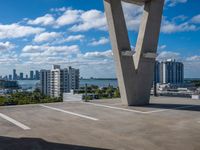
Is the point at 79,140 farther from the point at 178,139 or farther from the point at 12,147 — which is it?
the point at 178,139

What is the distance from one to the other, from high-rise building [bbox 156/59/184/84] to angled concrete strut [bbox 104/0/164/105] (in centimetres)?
2791

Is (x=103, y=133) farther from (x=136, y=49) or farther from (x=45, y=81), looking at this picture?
(x=45, y=81)

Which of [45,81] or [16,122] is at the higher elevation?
[45,81]

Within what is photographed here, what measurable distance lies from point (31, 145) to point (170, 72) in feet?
135

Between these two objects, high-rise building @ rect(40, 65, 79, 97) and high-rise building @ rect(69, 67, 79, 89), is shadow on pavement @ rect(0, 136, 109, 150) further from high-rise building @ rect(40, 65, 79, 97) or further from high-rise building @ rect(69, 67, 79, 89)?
high-rise building @ rect(69, 67, 79, 89)

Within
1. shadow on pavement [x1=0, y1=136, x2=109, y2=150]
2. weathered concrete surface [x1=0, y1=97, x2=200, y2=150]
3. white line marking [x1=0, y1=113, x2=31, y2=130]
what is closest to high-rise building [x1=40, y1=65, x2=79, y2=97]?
white line marking [x1=0, y1=113, x2=31, y2=130]

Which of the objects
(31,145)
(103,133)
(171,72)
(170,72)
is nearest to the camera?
(31,145)

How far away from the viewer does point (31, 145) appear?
591 cm

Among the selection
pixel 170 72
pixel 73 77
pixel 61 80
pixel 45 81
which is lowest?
pixel 45 81

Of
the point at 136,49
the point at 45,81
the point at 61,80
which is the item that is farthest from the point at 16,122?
the point at 45,81

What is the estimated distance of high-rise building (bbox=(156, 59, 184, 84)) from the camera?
42.9m

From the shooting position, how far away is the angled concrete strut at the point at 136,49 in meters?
13.1

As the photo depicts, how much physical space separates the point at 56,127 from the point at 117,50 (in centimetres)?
624

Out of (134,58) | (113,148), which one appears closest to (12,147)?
(113,148)
